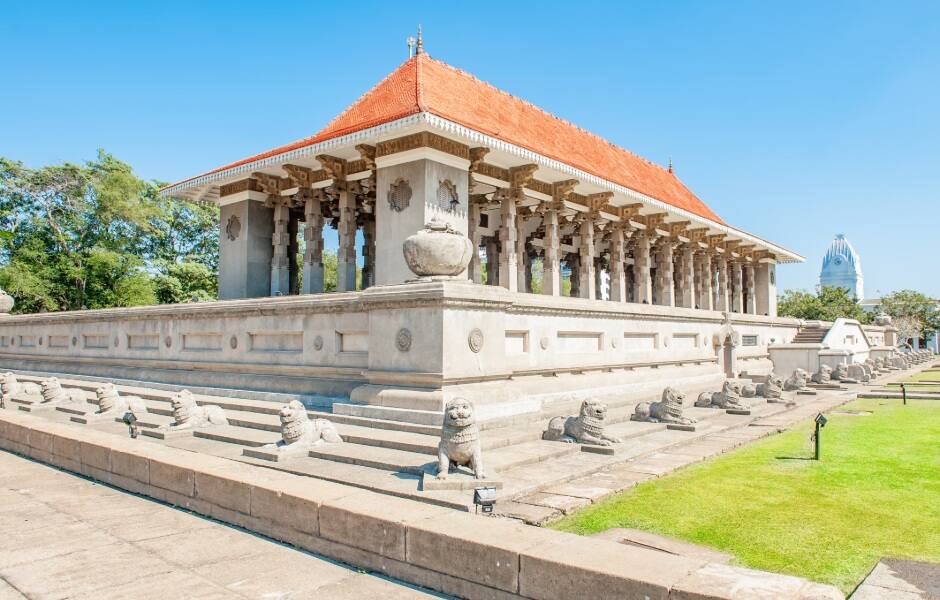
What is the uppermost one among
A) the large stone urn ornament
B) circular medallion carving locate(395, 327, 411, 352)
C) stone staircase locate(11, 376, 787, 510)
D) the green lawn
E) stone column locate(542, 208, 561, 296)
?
stone column locate(542, 208, 561, 296)

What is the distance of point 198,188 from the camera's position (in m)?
Result: 19.8

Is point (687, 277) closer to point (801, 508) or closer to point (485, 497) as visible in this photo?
point (801, 508)

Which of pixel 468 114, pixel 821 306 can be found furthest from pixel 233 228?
pixel 821 306

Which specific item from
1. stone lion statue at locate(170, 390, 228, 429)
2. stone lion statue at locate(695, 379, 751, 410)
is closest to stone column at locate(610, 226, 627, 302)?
stone lion statue at locate(695, 379, 751, 410)

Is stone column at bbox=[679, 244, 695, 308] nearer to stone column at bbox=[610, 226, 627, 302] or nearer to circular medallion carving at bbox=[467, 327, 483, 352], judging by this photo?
stone column at bbox=[610, 226, 627, 302]

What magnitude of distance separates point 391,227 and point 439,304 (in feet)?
25.5

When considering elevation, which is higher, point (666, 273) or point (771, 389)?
point (666, 273)

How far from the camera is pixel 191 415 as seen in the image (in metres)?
9.32

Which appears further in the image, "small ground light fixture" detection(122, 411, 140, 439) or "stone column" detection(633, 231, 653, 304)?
"stone column" detection(633, 231, 653, 304)

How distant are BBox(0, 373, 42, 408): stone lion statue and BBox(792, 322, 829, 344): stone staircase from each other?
85.5 ft

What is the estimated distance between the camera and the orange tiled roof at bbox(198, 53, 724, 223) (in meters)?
14.8

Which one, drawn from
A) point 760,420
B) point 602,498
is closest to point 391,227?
point 760,420

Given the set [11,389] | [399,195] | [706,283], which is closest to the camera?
[11,389]

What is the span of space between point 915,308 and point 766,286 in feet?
97.7
